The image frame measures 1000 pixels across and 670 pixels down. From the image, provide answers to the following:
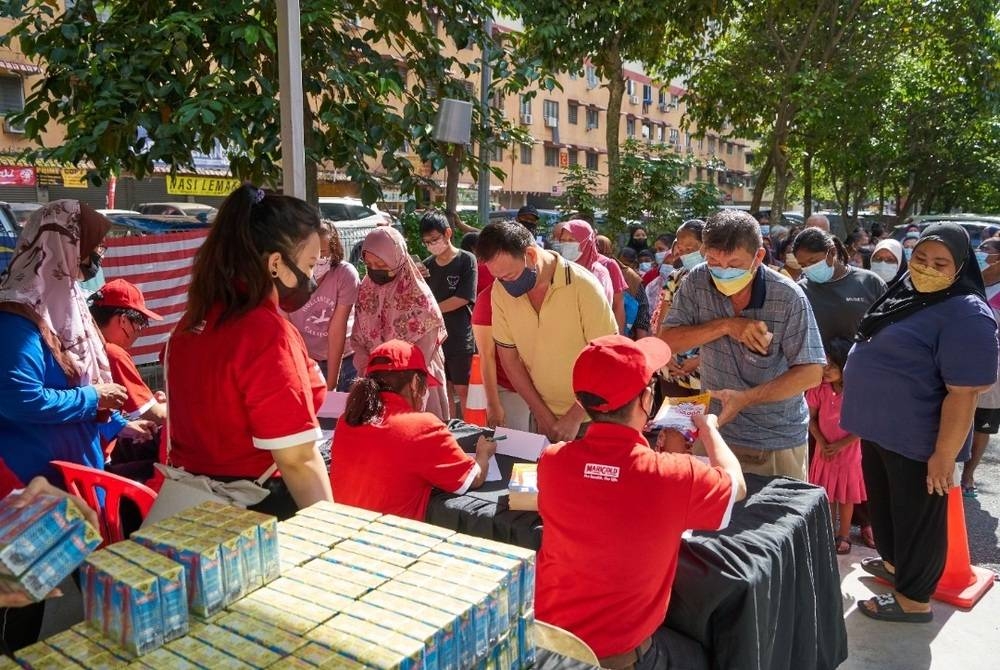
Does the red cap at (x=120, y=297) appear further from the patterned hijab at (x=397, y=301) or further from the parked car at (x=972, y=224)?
the parked car at (x=972, y=224)

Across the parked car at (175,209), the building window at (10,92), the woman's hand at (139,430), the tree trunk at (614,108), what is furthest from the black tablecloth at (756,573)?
the building window at (10,92)

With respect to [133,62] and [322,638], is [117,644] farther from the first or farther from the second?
[133,62]

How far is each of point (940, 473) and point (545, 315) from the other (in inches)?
68.8

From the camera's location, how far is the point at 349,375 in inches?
202

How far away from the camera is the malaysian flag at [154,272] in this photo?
636cm

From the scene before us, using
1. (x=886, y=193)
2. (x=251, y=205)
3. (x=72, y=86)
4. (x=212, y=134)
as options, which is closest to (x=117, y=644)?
(x=251, y=205)

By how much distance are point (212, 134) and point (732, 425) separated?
123 inches

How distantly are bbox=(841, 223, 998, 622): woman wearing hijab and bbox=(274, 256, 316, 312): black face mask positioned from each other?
242cm

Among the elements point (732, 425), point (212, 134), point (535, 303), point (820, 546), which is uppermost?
point (212, 134)

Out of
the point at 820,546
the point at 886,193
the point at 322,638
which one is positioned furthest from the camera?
the point at 886,193

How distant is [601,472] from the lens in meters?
2.03

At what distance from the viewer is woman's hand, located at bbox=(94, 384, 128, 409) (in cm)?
259

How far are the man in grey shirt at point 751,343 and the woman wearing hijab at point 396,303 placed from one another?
1.63 metres

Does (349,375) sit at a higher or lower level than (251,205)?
lower
